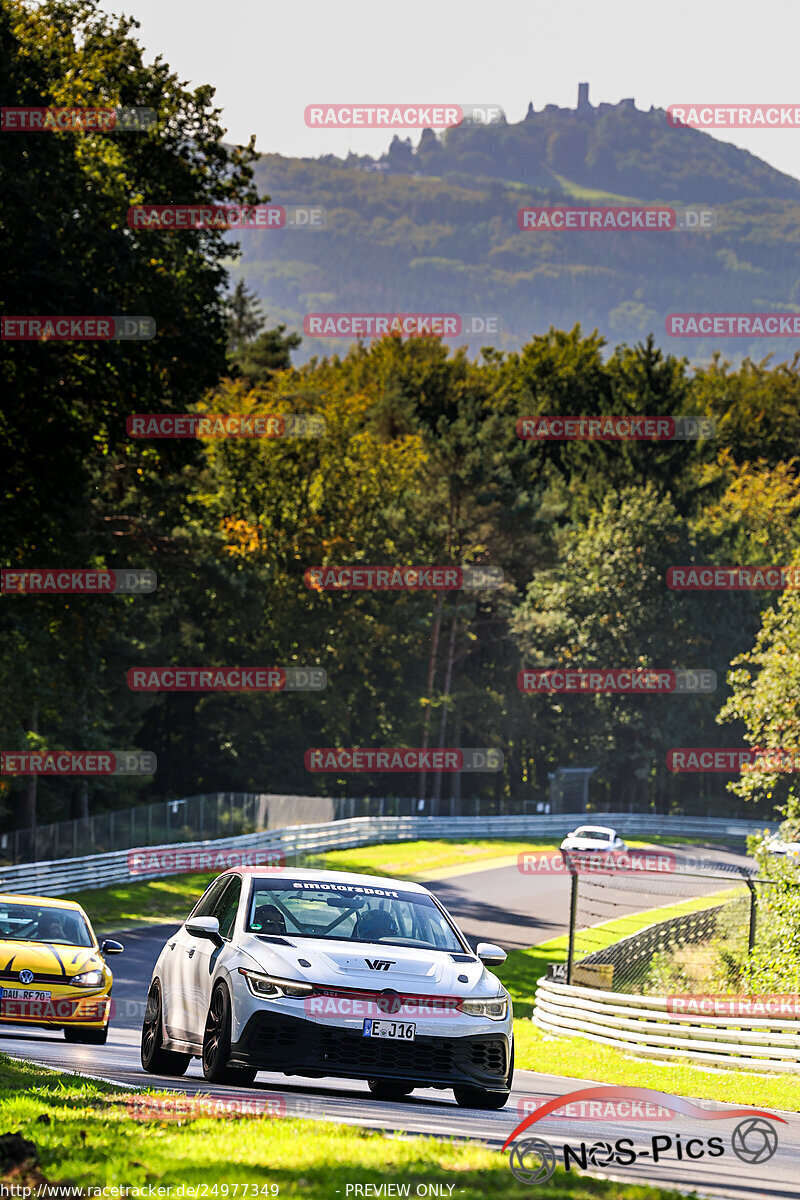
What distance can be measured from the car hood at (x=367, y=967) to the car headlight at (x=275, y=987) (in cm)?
4

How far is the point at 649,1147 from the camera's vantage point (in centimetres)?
913

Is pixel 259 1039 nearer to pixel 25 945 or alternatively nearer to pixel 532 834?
pixel 25 945

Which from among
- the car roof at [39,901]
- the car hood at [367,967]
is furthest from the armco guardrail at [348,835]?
the car hood at [367,967]

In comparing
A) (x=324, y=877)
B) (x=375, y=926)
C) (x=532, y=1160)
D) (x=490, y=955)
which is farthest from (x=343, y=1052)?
(x=532, y=1160)

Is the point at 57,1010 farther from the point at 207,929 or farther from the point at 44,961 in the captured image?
the point at 207,929

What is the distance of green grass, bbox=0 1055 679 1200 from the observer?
20.8 ft

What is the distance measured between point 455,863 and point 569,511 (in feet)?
112

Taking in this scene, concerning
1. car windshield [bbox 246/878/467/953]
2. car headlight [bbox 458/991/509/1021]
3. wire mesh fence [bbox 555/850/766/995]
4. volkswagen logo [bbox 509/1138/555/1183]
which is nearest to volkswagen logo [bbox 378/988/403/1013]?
car headlight [bbox 458/991/509/1021]

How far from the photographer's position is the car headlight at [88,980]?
51.3 ft

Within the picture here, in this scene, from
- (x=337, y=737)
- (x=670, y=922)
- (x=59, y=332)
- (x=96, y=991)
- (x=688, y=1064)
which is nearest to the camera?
(x=96, y=991)

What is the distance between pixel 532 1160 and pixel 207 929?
341cm


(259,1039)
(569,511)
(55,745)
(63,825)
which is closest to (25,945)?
(259,1039)

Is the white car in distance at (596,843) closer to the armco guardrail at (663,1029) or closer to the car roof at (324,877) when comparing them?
the armco guardrail at (663,1029)

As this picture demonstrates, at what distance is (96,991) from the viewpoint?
15781mm
